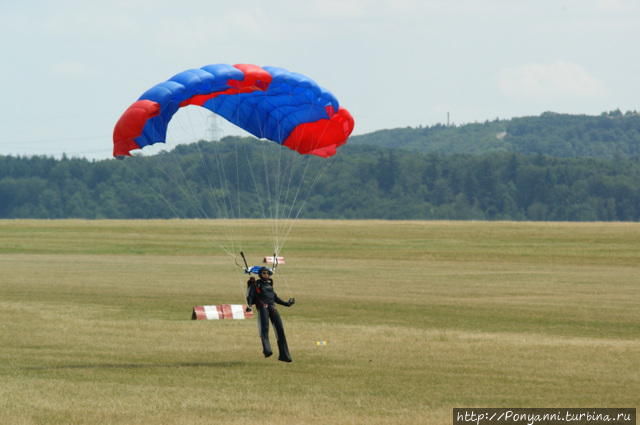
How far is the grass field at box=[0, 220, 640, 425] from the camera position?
58.7 feet

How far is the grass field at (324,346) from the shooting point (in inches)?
705

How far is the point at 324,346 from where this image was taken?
82.5ft

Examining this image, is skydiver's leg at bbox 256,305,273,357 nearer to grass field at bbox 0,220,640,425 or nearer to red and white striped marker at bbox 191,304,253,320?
grass field at bbox 0,220,640,425

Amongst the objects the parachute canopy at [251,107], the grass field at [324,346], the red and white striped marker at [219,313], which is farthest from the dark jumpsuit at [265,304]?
the red and white striped marker at [219,313]

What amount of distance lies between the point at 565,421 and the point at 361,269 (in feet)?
128

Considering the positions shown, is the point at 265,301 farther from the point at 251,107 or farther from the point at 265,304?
the point at 251,107

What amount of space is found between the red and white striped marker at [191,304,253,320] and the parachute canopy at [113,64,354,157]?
6.28 metres

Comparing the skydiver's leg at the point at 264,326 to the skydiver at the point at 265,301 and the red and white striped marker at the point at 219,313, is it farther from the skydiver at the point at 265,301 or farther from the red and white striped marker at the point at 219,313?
the red and white striped marker at the point at 219,313

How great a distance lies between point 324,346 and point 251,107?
224 inches

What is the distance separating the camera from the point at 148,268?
2191 inches

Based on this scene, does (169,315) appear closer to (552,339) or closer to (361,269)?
(552,339)

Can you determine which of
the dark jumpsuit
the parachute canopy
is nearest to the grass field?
the dark jumpsuit

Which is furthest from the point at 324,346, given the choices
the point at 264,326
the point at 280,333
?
the point at 264,326

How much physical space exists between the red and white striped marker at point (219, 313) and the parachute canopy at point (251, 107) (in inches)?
247
